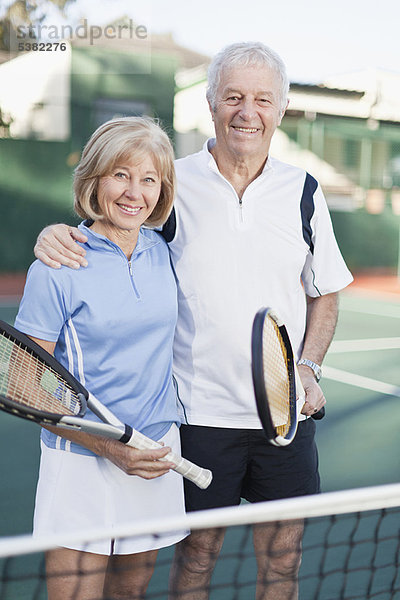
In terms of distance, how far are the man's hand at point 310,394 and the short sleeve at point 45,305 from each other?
2.53 ft

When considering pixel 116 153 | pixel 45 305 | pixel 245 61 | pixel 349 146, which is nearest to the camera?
pixel 45 305

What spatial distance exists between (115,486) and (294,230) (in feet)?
2.96

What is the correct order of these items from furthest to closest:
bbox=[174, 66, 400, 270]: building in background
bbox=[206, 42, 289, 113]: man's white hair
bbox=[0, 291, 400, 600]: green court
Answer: bbox=[174, 66, 400, 270]: building in background
bbox=[0, 291, 400, 600]: green court
bbox=[206, 42, 289, 113]: man's white hair

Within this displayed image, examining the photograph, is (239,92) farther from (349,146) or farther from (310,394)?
(349,146)

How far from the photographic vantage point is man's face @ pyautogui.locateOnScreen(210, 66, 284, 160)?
1980 mm

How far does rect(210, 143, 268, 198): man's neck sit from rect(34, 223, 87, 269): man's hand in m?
0.54

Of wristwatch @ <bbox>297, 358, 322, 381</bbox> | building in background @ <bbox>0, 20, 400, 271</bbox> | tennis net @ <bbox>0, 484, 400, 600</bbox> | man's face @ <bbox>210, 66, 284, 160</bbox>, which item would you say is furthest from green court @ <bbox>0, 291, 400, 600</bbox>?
building in background @ <bbox>0, 20, 400, 271</bbox>

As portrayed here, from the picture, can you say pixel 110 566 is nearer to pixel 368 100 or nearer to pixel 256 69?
pixel 256 69

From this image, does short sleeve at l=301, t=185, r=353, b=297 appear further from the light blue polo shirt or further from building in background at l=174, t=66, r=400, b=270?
building in background at l=174, t=66, r=400, b=270

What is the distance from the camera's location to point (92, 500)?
5.72ft

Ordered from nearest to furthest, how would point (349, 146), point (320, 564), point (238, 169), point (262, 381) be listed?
point (262, 381) → point (238, 169) → point (320, 564) → point (349, 146)

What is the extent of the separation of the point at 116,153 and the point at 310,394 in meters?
0.89

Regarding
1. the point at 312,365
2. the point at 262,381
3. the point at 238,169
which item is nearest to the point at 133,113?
the point at 238,169

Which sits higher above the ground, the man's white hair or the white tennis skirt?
the man's white hair
